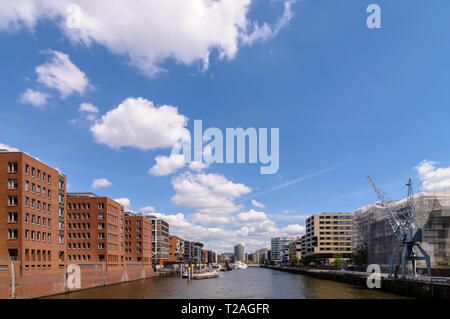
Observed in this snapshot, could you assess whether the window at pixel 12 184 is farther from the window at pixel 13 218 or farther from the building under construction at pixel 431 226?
the building under construction at pixel 431 226

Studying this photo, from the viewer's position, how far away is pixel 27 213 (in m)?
63.8

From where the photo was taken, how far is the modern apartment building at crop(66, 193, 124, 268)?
346 feet

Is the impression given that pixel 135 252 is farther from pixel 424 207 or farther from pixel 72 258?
pixel 424 207

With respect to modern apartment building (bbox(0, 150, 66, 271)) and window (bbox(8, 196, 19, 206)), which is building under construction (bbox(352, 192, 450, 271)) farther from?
window (bbox(8, 196, 19, 206))

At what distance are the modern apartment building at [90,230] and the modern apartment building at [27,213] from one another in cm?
3121

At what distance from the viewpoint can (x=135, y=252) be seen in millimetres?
157625

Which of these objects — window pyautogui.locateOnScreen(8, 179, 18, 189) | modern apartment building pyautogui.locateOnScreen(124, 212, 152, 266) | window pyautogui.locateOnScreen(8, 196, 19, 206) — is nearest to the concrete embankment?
window pyautogui.locateOnScreen(8, 196, 19, 206)

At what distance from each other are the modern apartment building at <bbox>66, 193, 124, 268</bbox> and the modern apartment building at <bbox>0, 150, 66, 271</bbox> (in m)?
31.2

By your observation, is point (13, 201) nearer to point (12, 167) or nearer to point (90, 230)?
point (12, 167)

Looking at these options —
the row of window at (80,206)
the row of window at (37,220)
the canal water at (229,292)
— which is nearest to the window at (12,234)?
the row of window at (37,220)

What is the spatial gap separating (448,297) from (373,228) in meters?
74.9

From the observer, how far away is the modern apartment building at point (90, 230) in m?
105

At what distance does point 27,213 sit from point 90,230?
44.0 m
